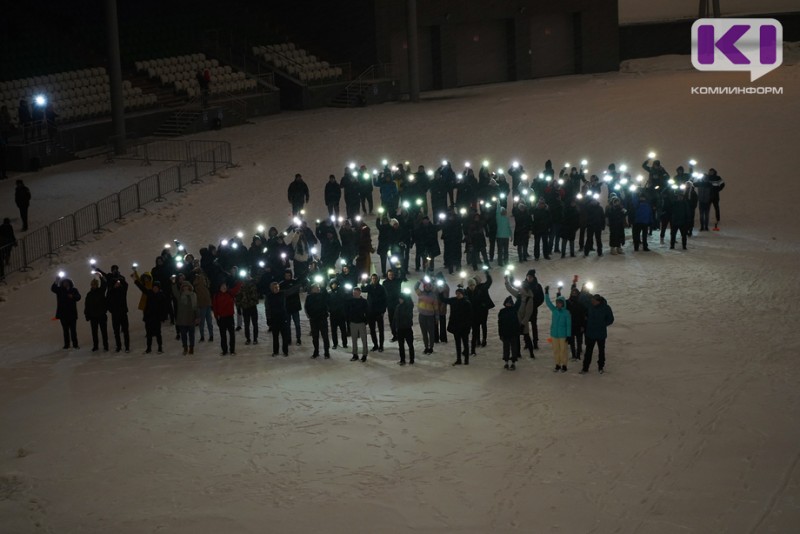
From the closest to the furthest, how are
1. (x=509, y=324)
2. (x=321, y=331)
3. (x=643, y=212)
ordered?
1. (x=509, y=324)
2. (x=321, y=331)
3. (x=643, y=212)

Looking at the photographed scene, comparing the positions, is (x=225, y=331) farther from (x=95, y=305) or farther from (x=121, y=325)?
(x=95, y=305)

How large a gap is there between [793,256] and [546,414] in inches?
397

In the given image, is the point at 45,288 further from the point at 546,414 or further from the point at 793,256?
the point at 793,256

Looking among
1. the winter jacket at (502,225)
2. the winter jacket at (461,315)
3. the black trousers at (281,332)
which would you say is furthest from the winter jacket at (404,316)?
the winter jacket at (502,225)

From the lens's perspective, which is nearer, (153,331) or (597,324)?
(597,324)

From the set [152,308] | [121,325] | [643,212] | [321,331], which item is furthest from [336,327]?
[643,212]

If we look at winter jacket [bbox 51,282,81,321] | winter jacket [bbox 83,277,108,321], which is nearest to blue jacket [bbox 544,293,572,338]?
winter jacket [bbox 83,277,108,321]

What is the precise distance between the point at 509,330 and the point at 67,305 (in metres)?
7.70

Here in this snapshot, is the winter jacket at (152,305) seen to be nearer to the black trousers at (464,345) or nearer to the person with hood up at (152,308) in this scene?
the person with hood up at (152,308)

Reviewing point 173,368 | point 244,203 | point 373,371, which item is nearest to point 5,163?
point 244,203

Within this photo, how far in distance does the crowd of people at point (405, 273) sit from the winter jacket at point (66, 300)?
0.08 ft

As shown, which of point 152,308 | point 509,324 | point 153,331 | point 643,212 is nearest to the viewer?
point 509,324

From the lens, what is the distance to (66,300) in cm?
1980

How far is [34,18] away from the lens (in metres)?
40.2
